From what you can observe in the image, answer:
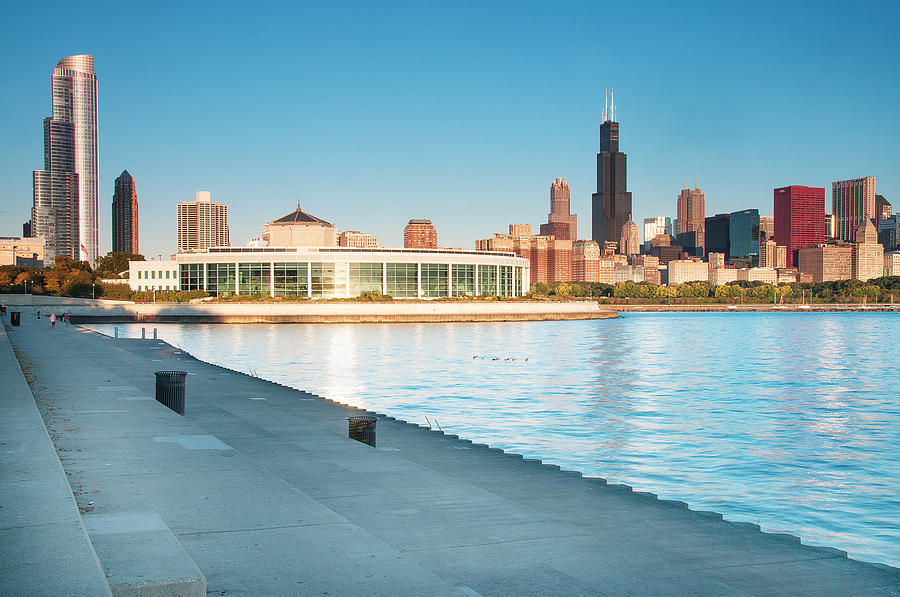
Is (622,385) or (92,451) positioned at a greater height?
(92,451)

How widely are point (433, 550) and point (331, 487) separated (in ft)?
13.6

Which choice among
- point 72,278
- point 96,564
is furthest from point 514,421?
point 72,278

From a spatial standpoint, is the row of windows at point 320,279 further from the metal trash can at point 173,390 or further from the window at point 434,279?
the metal trash can at point 173,390

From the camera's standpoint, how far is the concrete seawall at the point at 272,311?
430 ft

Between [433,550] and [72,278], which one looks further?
[72,278]

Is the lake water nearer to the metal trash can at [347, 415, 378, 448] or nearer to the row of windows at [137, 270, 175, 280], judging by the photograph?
the metal trash can at [347, 415, 378, 448]

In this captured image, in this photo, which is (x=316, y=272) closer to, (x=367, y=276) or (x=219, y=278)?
(x=367, y=276)

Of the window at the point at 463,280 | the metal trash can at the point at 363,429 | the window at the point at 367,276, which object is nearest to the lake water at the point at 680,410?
the metal trash can at the point at 363,429

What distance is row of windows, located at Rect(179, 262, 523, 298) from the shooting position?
160m

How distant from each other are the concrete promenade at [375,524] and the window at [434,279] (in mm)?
146017

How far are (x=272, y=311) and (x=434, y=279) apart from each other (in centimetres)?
3923

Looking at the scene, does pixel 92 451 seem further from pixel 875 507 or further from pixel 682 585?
pixel 875 507

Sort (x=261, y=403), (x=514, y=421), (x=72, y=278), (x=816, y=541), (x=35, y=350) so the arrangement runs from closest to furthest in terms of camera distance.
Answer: (x=816, y=541), (x=261, y=403), (x=514, y=421), (x=35, y=350), (x=72, y=278)

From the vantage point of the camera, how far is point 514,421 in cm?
3338
